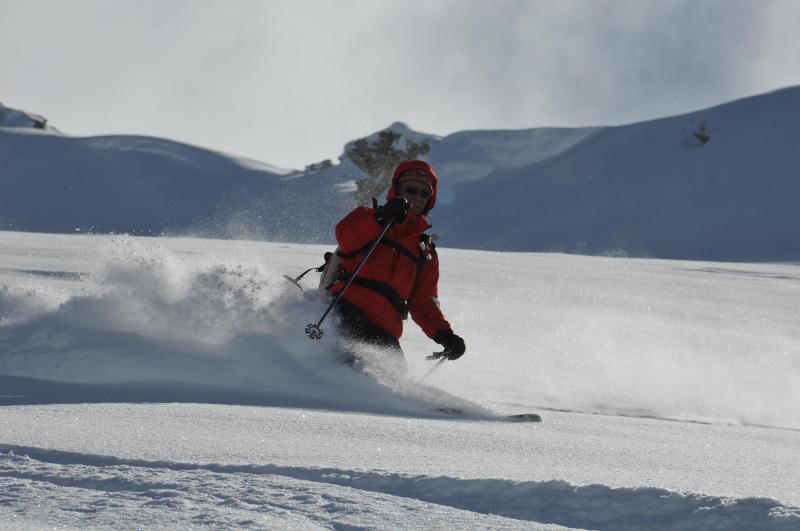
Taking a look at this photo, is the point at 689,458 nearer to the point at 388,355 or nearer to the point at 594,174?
the point at 388,355

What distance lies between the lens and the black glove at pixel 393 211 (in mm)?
5262

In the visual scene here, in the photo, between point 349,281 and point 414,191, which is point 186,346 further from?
point 414,191

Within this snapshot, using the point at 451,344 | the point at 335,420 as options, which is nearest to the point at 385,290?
the point at 451,344

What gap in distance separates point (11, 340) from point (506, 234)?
4882 cm

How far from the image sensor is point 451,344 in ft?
17.6

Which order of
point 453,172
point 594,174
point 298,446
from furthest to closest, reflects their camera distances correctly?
point 453,172, point 594,174, point 298,446

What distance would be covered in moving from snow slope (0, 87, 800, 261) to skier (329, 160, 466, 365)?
37.2 metres

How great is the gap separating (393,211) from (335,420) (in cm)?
190

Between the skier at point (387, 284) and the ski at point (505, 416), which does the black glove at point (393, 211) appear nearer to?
the skier at point (387, 284)

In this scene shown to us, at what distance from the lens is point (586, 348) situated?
29.3 ft

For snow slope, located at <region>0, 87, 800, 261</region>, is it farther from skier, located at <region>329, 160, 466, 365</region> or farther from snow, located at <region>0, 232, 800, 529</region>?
skier, located at <region>329, 160, 466, 365</region>

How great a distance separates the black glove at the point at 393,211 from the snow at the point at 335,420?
75cm

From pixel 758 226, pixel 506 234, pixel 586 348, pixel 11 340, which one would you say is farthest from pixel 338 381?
pixel 506 234

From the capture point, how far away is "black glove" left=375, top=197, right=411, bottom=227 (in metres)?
5.26
